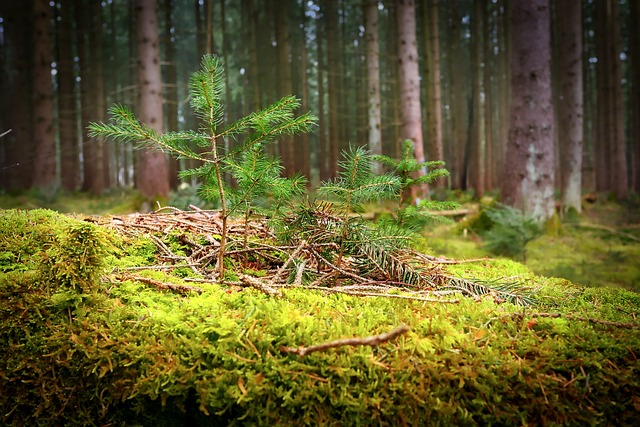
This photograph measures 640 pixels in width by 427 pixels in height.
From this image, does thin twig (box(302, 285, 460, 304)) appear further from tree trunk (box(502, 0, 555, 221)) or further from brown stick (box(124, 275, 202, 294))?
tree trunk (box(502, 0, 555, 221))

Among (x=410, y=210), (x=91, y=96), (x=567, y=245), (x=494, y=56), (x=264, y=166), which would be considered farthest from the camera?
(x=494, y=56)

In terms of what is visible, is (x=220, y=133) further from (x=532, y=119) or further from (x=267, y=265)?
(x=532, y=119)

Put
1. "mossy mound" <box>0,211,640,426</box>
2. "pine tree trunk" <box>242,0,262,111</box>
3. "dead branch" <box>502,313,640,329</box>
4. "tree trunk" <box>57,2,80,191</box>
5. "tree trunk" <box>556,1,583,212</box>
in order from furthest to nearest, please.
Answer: "pine tree trunk" <box>242,0,262,111</box>
"tree trunk" <box>57,2,80,191</box>
"tree trunk" <box>556,1,583,212</box>
"dead branch" <box>502,313,640,329</box>
"mossy mound" <box>0,211,640,426</box>

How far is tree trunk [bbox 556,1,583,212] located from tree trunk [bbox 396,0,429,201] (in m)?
5.41

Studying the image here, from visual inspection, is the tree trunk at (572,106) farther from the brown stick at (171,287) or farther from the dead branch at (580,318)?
the brown stick at (171,287)

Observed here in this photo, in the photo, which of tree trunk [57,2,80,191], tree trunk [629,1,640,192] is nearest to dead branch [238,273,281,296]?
tree trunk [57,2,80,191]

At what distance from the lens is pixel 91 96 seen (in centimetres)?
2041

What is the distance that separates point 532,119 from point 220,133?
8.13 metres

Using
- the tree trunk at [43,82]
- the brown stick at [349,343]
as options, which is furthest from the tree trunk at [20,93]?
the brown stick at [349,343]

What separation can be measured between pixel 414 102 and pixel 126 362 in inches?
417

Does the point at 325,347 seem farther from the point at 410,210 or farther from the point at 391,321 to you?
the point at 410,210

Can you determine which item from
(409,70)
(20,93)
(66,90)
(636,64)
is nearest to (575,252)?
(409,70)

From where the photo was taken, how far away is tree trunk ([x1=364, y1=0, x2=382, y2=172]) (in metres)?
14.8

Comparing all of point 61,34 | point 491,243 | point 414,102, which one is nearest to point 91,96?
point 61,34
